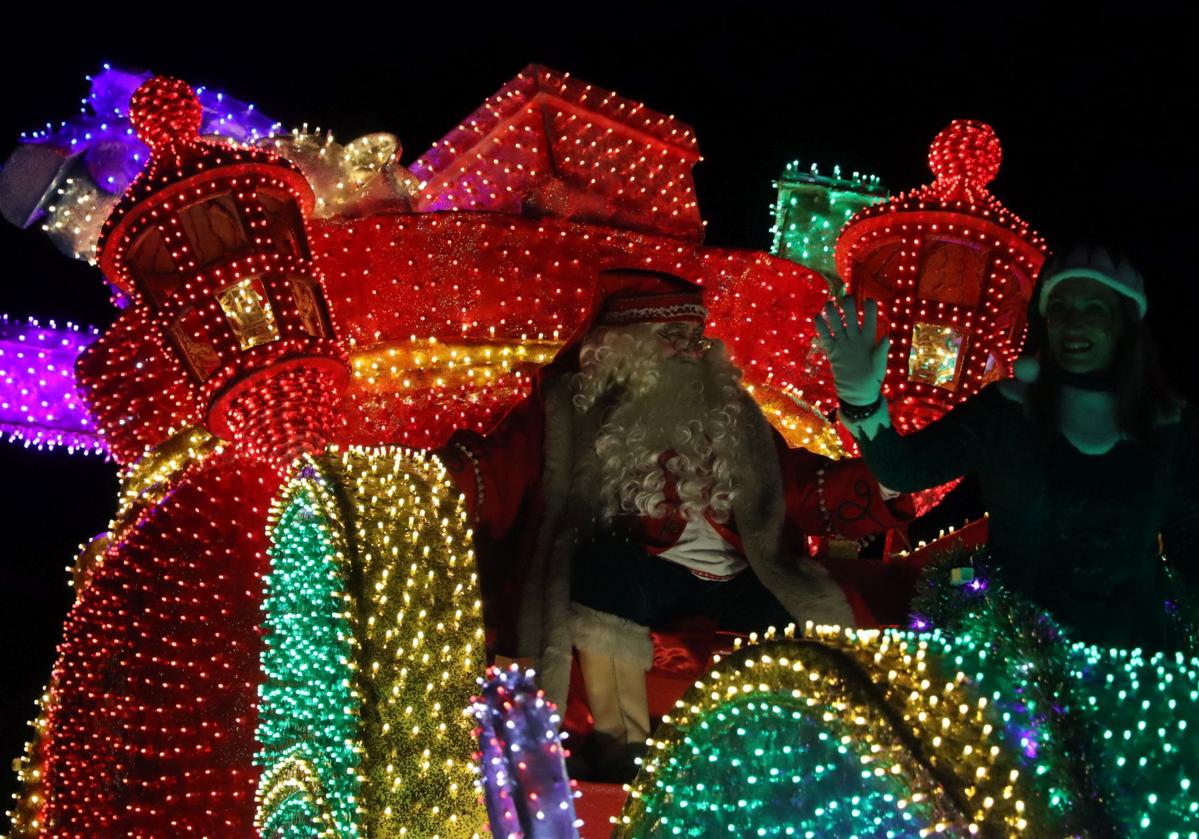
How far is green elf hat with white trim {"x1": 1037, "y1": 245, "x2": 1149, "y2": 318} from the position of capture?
13.5 feet

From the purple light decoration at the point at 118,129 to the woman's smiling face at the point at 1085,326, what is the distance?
158 inches

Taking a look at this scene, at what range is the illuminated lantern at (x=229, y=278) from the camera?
235 inches

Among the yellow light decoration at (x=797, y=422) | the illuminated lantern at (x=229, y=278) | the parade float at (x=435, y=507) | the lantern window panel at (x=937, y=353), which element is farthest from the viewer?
the lantern window panel at (x=937, y=353)

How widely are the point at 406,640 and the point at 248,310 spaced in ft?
7.23

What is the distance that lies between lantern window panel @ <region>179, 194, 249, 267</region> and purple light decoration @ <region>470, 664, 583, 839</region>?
117 inches

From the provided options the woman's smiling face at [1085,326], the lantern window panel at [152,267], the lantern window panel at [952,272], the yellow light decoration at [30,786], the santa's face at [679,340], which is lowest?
the yellow light decoration at [30,786]

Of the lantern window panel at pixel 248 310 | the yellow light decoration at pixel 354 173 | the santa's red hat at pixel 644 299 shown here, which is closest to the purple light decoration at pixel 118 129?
the yellow light decoration at pixel 354 173

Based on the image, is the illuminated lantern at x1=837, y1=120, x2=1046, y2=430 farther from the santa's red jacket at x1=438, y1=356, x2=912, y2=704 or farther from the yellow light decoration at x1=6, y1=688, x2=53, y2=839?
the yellow light decoration at x1=6, y1=688, x2=53, y2=839

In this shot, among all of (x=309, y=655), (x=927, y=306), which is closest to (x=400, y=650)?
(x=309, y=655)

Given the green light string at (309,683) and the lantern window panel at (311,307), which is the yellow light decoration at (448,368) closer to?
the lantern window panel at (311,307)

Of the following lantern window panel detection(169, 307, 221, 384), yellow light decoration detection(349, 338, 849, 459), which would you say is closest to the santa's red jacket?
yellow light decoration detection(349, 338, 849, 459)

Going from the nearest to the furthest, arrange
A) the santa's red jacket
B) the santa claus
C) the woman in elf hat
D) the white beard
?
the woman in elf hat → the santa claus → the santa's red jacket → the white beard

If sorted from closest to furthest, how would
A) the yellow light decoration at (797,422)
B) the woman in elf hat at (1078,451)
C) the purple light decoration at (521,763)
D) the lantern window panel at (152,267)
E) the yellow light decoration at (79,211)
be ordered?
the purple light decoration at (521,763), the woman in elf hat at (1078,451), the lantern window panel at (152,267), the yellow light decoration at (797,422), the yellow light decoration at (79,211)

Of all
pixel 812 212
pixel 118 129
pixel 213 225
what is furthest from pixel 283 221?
pixel 812 212
